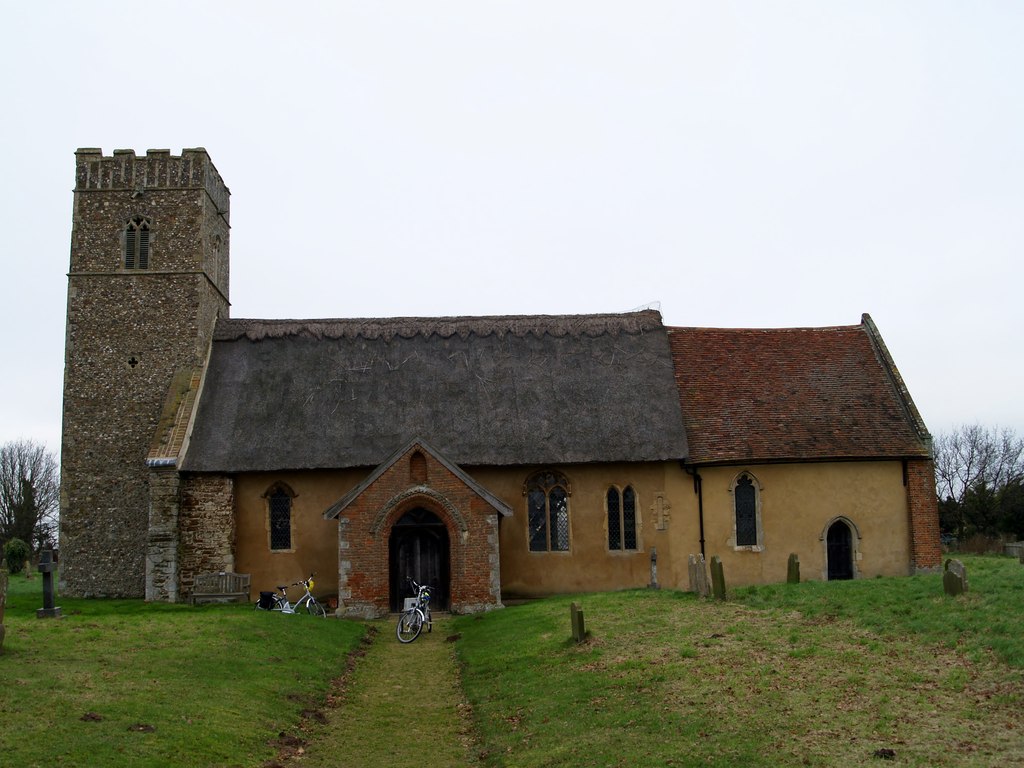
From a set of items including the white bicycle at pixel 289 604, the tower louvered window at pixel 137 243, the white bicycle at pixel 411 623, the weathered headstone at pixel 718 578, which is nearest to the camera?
the weathered headstone at pixel 718 578

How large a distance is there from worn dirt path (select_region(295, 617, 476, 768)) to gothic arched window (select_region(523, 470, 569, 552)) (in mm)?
7661

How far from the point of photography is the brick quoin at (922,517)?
93.2 ft

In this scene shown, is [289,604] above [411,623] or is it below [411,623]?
above

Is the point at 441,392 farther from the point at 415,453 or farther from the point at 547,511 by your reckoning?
the point at 547,511

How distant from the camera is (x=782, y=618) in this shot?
59.2 ft

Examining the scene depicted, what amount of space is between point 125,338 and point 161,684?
58.8ft

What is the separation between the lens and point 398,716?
14.8 metres

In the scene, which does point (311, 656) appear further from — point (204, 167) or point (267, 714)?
point (204, 167)

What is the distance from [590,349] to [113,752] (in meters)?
22.4

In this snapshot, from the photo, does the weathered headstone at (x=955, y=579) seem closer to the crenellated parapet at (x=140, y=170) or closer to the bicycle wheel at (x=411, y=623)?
the bicycle wheel at (x=411, y=623)

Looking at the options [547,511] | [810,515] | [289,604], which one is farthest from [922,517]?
[289,604]

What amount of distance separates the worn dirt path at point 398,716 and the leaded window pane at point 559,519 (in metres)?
7.80

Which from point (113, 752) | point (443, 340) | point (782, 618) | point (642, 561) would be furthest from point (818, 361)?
point (113, 752)

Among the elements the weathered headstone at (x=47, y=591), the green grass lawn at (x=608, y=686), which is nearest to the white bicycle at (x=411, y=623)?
the green grass lawn at (x=608, y=686)
